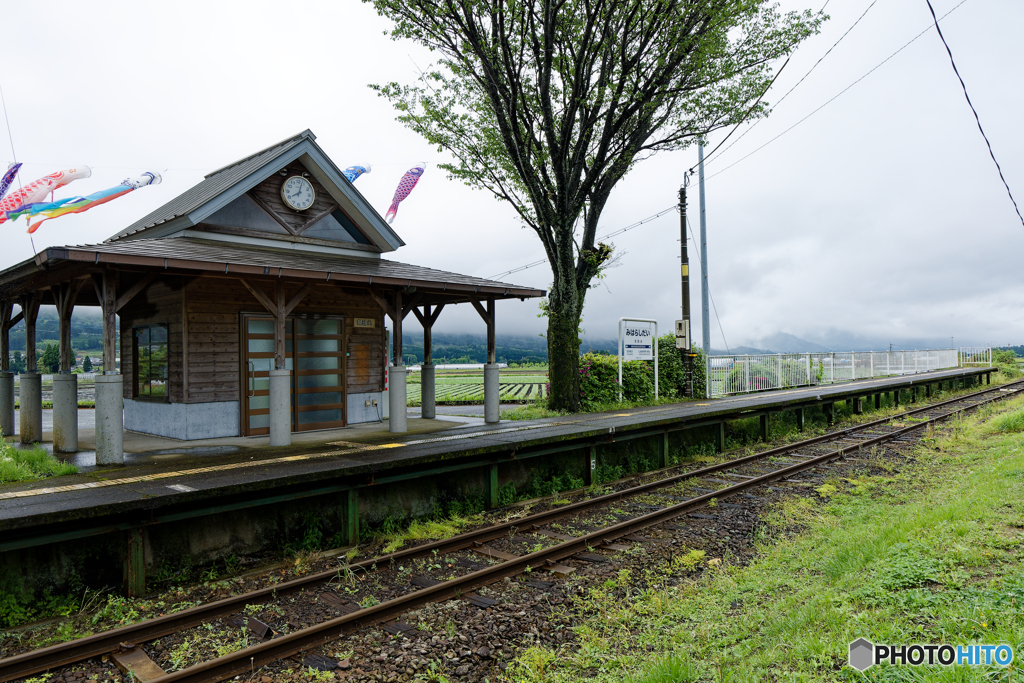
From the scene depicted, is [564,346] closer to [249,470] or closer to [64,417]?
[249,470]

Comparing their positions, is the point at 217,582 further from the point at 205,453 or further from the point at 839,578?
the point at 839,578

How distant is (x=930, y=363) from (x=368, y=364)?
39524 millimetres

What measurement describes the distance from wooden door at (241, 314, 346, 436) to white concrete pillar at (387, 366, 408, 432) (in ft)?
6.89

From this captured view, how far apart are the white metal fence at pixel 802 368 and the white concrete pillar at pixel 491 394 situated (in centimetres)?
1173

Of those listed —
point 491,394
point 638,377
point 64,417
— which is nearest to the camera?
point 64,417

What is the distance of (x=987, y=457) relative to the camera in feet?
37.4

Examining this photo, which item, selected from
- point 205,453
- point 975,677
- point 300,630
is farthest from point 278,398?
point 975,677

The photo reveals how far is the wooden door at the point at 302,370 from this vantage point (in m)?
12.5

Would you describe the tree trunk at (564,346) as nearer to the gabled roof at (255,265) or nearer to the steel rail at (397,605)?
the gabled roof at (255,265)

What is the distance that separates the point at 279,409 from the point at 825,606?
921cm

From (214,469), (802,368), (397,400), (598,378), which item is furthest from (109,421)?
(802,368)

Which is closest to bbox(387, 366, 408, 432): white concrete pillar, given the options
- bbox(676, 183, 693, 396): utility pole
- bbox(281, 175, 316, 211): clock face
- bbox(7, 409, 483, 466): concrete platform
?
bbox(7, 409, 483, 466): concrete platform

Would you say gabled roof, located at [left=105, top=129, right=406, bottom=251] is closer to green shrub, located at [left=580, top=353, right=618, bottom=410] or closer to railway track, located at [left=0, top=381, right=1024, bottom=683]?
green shrub, located at [left=580, top=353, right=618, bottom=410]

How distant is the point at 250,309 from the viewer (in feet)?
40.9
